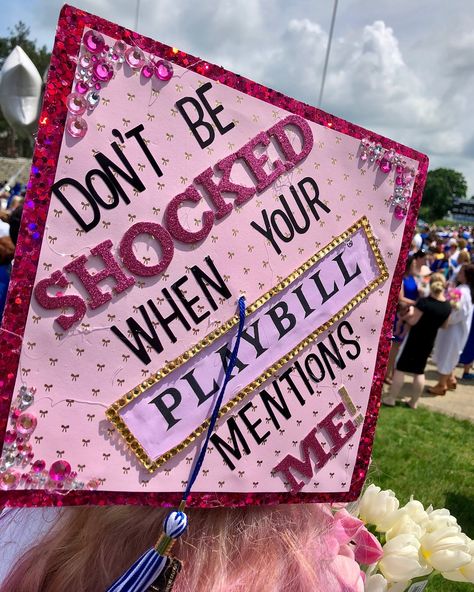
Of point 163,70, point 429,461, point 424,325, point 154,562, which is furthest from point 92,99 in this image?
point 424,325

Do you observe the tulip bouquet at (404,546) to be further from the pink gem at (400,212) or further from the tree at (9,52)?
the tree at (9,52)

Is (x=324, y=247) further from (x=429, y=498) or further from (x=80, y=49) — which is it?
(x=429, y=498)

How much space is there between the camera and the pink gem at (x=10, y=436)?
0.80m

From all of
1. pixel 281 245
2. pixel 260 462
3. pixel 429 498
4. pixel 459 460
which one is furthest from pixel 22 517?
pixel 459 460

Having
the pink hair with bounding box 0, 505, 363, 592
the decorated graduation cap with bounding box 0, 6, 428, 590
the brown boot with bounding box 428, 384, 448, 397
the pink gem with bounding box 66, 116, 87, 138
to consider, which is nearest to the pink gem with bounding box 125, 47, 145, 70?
the decorated graduation cap with bounding box 0, 6, 428, 590

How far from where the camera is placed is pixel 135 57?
0.82 metres

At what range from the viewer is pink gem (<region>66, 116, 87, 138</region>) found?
79 cm

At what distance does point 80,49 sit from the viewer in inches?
31.0

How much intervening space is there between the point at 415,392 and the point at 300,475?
17.5 feet

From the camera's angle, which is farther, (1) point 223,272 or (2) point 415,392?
(2) point 415,392

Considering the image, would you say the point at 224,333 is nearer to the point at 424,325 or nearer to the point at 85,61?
the point at 85,61

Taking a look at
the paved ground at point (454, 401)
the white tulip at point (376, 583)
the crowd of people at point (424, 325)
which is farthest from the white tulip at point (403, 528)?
the paved ground at point (454, 401)

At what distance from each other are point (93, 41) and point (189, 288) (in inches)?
16.0

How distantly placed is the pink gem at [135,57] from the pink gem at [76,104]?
0.31 ft
